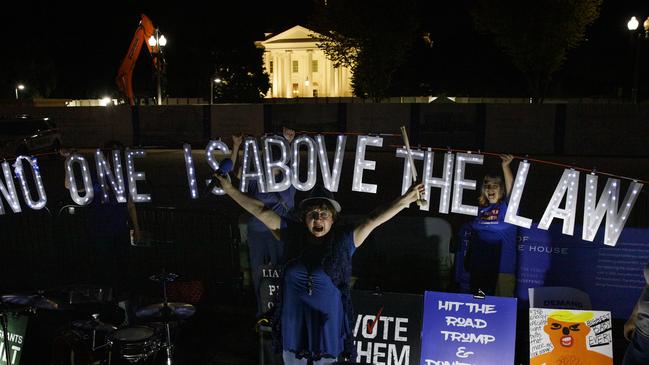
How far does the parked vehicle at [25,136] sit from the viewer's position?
22541 mm

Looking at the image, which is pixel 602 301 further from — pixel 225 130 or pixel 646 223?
pixel 225 130

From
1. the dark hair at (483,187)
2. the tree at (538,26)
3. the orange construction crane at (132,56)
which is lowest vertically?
the dark hair at (483,187)

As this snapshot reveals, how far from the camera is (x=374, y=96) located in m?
50.6

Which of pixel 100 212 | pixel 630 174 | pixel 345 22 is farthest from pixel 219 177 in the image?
pixel 345 22

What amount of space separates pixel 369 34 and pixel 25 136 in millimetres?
31572

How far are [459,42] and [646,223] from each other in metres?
68.7

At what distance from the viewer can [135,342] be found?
4.75 metres

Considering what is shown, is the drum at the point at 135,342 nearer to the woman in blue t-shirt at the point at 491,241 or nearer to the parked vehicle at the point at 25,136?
the woman in blue t-shirt at the point at 491,241

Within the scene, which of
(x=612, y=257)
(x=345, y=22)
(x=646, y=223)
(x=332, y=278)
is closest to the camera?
(x=332, y=278)

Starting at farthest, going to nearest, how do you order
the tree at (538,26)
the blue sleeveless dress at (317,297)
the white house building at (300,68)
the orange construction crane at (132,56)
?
the white house building at (300,68) → the tree at (538,26) → the orange construction crane at (132,56) → the blue sleeveless dress at (317,297)

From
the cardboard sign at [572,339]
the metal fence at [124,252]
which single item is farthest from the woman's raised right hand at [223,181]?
the metal fence at [124,252]

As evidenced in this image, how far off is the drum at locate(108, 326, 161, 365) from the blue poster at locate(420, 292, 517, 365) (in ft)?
7.51

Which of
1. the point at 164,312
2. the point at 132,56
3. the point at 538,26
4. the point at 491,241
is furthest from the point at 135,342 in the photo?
the point at 538,26

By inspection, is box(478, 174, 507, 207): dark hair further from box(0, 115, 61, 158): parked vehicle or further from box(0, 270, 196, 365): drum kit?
box(0, 115, 61, 158): parked vehicle
